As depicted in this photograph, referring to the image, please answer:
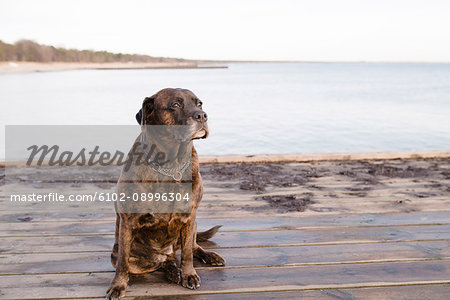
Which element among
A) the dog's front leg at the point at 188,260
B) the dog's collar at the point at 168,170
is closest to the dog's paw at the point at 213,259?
the dog's front leg at the point at 188,260

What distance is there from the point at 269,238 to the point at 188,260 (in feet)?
3.17

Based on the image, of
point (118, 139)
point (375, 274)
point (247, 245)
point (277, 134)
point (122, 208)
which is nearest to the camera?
point (122, 208)

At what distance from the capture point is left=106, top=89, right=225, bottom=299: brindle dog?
248 cm

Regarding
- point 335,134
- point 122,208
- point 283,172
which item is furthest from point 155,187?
point 335,134

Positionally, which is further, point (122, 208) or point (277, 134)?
point (277, 134)

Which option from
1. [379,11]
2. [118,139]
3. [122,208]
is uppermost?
[379,11]

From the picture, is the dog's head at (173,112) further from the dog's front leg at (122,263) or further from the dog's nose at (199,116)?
the dog's front leg at (122,263)

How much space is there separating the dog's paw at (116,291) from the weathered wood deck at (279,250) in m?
→ 0.07

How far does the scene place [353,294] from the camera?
254cm

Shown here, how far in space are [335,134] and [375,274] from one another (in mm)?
14400

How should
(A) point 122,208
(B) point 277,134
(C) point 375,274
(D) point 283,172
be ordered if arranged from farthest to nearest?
(B) point 277,134
(D) point 283,172
(C) point 375,274
(A) point 122,208

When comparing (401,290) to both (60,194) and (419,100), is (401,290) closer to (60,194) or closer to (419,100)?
(60,194)

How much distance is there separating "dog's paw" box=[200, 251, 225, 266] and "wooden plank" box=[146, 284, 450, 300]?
1.28 feet

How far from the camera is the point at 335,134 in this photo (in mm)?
16688
